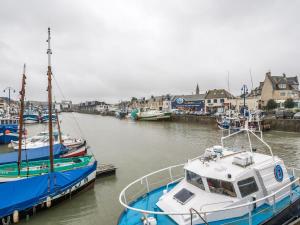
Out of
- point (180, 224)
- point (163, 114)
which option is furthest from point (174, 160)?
point (163, 114)

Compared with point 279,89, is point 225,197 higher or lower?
lower

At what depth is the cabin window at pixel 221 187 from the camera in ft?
24.4

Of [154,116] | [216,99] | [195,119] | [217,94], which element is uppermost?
[217,94]

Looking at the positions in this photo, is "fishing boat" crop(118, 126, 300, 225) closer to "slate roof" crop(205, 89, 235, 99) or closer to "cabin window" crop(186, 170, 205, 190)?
"cabin window" crop(186, 170, 205, 190)

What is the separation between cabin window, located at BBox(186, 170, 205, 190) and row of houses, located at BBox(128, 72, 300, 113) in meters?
29.4

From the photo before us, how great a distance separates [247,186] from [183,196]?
229 cm

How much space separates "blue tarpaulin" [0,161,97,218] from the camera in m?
9.95

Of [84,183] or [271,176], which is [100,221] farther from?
[271,176]

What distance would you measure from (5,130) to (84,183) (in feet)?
91.3

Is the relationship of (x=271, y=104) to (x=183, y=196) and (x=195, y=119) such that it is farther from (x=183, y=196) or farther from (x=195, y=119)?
(x=183, y=196)

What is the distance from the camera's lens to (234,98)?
76250mm

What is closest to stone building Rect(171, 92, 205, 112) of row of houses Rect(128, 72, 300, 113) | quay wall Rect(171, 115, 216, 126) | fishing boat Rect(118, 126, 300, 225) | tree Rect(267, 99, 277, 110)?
row of houses Rect(128, 72, 300, 113)

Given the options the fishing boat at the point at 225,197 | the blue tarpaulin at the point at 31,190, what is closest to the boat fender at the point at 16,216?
the blue tarpaulin at the point at 31,190

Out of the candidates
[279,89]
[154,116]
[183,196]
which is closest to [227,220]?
[183,196]
